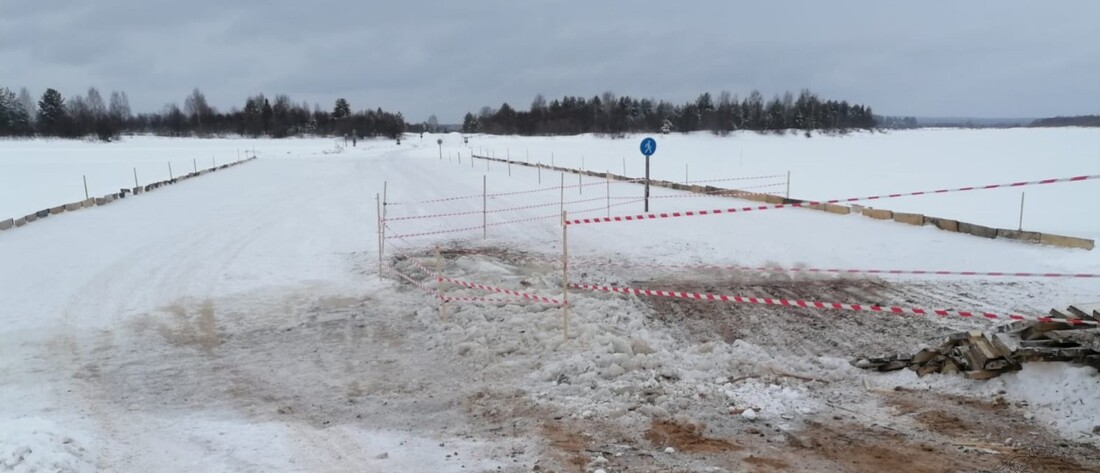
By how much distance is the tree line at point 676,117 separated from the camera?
130 meters

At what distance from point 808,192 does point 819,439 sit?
2367 cm

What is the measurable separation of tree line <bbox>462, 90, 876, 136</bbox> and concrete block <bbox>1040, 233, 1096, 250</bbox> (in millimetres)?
101552

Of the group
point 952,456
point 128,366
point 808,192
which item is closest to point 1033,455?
point 952,456

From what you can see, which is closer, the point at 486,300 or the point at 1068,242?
the point at 486,300

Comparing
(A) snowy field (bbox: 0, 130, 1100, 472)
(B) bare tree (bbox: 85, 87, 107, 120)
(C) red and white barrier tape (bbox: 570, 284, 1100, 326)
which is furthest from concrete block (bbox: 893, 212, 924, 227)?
(B) bare tree (bbox: 85, 87, 107, 120)

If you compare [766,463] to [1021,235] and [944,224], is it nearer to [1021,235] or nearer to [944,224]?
[1021,235]

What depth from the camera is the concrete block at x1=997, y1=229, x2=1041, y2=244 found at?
44.7 ft

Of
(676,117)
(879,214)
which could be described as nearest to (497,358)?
(879,214)

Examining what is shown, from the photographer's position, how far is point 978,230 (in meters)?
14.6

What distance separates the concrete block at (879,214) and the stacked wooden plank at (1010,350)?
1044 cm

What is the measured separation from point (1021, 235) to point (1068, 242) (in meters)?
0.89

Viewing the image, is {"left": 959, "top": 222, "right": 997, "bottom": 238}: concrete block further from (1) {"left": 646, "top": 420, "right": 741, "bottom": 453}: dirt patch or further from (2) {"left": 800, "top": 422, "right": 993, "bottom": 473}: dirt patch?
(1) {"left": 646, "top": 420, "right": 741, "bottom": 453}: dirt patch

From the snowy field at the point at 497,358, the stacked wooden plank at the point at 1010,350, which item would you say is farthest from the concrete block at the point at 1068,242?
the stacked wooden plank at the point at 1010,350

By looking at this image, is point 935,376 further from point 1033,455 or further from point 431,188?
point 431,188
